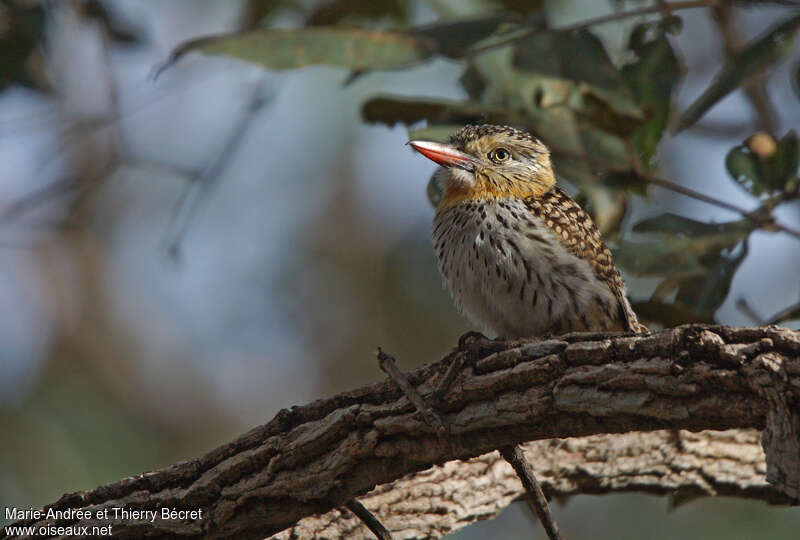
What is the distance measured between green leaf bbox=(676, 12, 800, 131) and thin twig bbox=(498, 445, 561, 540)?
1.85m

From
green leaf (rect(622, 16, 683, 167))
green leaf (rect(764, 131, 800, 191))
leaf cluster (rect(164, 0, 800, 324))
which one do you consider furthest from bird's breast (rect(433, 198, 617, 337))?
green leaf (rect(764, 131, 800, 191))

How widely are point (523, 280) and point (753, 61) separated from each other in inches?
54.5

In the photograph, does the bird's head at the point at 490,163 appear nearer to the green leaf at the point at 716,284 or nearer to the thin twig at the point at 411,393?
the green leaf at the point at 716,284

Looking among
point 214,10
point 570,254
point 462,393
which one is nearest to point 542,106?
point 570,254

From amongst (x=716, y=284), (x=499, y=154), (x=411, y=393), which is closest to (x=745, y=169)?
(x=716, y=284)

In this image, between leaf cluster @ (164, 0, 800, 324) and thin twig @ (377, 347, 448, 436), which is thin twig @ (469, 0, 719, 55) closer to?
leaf cluster @ (164, 0, 800, 324)

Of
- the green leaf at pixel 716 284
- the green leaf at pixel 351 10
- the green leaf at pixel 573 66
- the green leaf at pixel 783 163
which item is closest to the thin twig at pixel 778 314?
the green leaf at pixel 716 284

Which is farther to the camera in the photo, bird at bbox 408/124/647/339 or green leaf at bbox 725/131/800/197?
green leaf at bbox 725/131/800/197

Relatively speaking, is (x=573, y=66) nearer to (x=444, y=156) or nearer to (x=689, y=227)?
(x=444, y=156)

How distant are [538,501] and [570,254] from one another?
1.30 metres

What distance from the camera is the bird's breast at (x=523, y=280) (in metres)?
4.04

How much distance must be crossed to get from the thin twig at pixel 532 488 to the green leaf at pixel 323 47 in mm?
2075

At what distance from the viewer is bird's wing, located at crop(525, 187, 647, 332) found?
418cm

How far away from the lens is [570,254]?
413cm
